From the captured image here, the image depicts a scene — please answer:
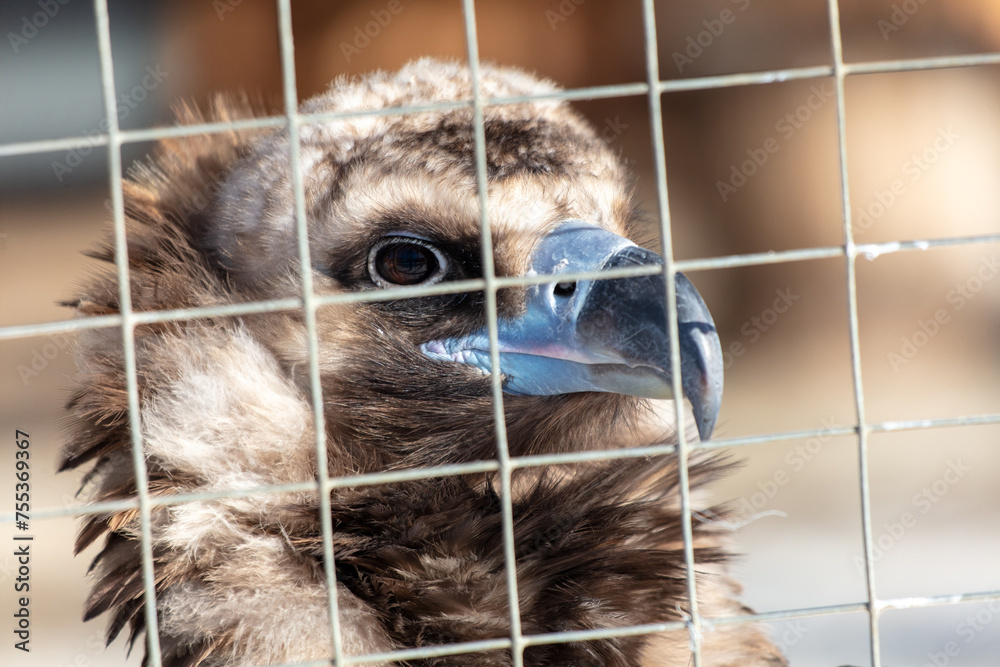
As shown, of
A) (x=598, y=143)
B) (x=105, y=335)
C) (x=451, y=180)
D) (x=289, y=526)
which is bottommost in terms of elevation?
(x=289, y=526)

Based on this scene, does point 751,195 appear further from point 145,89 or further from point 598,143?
point 598,143

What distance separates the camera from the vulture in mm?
1186

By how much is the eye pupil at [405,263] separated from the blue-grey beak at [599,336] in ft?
0.40

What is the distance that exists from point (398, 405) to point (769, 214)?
170 inches

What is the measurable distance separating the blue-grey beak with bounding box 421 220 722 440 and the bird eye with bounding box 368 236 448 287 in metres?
0.12

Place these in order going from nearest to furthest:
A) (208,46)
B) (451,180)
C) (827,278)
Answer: (451,180), (208,46), (827,278)

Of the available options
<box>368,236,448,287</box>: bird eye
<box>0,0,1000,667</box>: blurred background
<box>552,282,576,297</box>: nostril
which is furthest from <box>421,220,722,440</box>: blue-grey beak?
<box>0,0,1000,667</box>: blurred background

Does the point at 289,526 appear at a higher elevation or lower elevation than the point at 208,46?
lower

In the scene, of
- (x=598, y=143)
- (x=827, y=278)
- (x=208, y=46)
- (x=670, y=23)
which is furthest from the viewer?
(x=827, y=278)

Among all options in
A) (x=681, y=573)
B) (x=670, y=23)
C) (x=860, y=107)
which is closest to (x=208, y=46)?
(x=670, y=23)

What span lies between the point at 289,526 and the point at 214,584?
0.40 feet

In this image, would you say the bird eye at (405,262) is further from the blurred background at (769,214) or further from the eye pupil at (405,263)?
the blurred background at (769,214)

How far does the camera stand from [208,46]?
4250mm

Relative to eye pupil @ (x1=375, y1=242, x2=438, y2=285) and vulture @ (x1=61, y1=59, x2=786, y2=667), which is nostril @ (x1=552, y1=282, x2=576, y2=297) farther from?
eye pupil @ (x1=375, y1=242, x2=438, y2=285)
